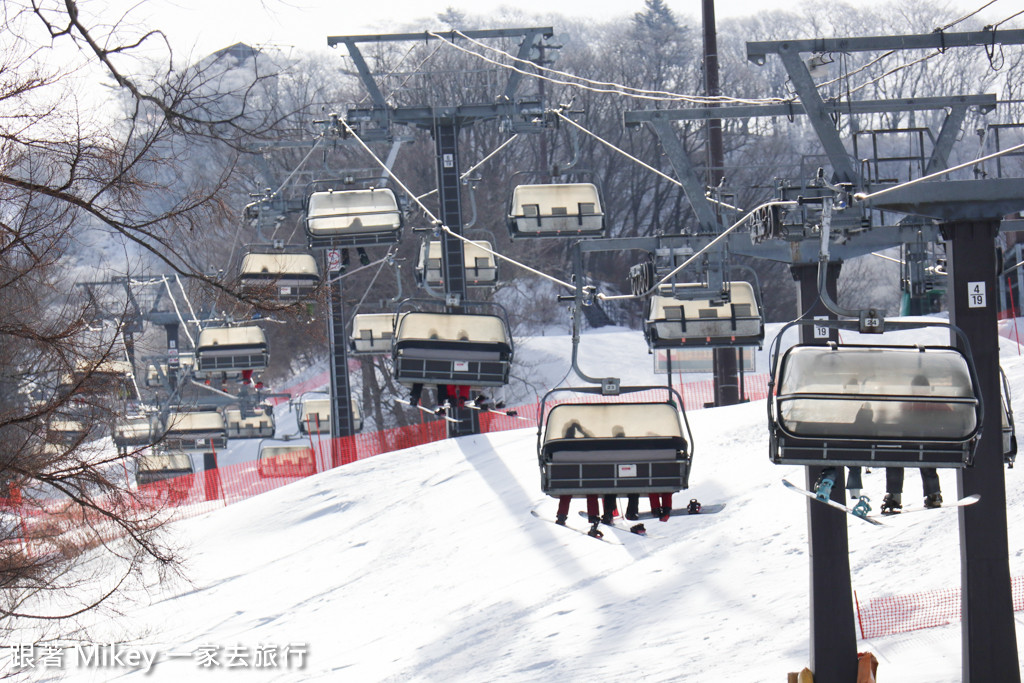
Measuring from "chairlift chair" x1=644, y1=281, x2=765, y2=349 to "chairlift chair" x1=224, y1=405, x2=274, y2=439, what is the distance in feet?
57.0

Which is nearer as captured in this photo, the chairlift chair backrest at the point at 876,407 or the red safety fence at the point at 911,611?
the chairlift chair backrest at the point at 876,407

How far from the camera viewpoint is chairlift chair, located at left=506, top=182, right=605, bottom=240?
56.1ft

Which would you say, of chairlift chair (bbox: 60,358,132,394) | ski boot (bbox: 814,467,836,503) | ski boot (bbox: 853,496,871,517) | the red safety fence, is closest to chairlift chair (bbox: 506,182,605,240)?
the red safety fence

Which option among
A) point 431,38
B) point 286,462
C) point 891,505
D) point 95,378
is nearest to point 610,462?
point 891,505

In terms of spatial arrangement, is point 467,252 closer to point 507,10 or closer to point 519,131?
point 519,131

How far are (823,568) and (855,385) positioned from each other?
3.11 m

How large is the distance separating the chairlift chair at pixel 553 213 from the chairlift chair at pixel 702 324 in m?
3.49

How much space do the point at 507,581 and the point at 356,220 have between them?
585 cm

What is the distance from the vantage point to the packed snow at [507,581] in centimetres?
1284

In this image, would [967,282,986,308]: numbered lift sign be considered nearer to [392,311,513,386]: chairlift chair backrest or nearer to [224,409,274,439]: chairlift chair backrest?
[392,311,513,386]: chairlift chair backrest

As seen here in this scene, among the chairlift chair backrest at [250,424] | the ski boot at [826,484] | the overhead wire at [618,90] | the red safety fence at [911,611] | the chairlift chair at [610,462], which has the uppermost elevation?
the overhead wire at [618,90]

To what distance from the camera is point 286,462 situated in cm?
3378

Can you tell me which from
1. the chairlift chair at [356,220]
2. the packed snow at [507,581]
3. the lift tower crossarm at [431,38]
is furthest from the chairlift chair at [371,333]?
the lift tower crossarm at [431,38]

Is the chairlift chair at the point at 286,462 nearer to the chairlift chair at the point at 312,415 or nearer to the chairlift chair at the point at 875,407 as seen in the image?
the chairlift chair at the point at 312,415
